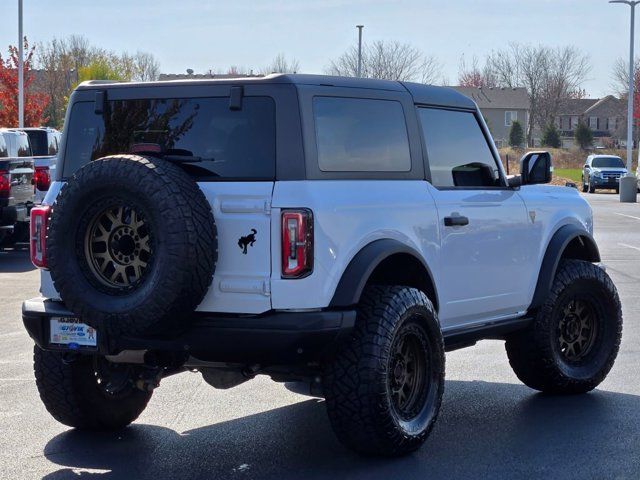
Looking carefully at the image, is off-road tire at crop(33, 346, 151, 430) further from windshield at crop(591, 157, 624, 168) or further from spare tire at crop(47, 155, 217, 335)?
windshield at crop(591, 157, 624, 168)

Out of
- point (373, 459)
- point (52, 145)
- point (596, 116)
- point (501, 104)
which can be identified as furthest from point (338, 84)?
point (596, 116)

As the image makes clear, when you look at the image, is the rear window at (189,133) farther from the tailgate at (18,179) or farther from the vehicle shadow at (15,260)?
the tailgate at (18,179)

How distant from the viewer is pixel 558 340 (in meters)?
Answer: 8.19

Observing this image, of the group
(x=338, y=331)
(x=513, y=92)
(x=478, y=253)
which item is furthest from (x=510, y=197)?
(x=513, y=92)

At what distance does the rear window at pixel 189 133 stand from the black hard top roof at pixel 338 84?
9cm

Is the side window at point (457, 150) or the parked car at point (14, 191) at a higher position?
the side window at point (457, 150)

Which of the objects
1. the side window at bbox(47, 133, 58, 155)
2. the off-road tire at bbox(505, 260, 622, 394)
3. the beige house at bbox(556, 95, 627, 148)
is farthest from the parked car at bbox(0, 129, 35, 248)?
the beige house at bbox(556, 95, 627, 148)

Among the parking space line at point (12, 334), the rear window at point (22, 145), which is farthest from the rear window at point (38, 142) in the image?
the parking space line at point (12, 334)

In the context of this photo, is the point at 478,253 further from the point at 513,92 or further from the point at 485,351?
the point at 513,92

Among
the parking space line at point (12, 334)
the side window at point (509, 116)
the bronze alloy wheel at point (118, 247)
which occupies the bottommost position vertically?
the parking space line at point (12, 334)

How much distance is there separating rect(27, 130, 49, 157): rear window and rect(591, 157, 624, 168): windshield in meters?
33.4

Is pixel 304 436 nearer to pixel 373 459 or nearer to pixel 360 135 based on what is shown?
pixel 373 459

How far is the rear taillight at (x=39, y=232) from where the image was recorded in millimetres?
6434

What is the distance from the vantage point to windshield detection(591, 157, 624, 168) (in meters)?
53.3
